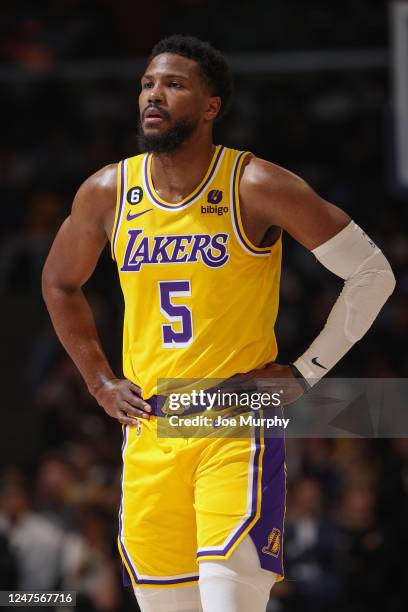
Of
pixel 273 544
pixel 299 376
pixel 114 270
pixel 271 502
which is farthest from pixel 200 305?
pixel 114 270

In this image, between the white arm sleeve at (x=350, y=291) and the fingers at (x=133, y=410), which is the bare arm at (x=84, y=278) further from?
the white arm sleeve at (x=350, y=291)

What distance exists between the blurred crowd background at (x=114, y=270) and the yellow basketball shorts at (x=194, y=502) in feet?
9.11

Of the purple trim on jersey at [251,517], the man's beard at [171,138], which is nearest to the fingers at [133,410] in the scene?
the purple trim on jersey at [251,517]

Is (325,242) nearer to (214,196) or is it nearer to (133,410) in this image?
(214,196)

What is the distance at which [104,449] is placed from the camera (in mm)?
8422

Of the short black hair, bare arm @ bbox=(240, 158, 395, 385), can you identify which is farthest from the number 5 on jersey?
the short black hair

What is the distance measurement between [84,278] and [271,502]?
4.13 ft

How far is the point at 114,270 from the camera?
894 centimetres

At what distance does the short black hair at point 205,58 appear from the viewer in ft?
14.5

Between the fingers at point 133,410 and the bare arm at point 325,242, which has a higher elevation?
the bare arm at point 325,242

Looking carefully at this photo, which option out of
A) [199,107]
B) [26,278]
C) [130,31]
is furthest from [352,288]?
[130,31]

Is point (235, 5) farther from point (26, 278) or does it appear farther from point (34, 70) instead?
point (26, 278)

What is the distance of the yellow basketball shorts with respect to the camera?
406cm

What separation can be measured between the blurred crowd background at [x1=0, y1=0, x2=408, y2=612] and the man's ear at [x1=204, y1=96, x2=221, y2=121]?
10.8 feet
